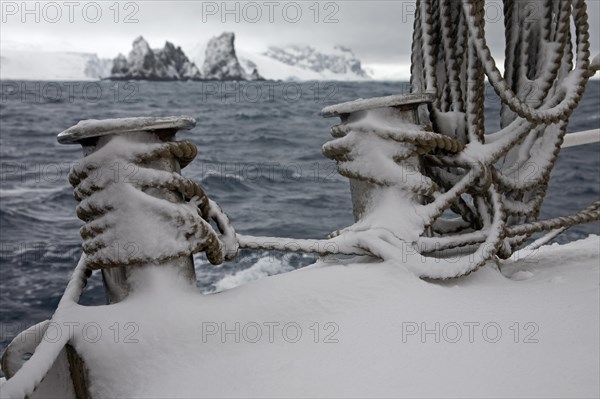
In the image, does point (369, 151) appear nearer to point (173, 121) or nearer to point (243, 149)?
point (173, 121)

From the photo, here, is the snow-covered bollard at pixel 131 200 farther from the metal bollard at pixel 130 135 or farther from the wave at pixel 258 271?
the wave at pixel 258 271

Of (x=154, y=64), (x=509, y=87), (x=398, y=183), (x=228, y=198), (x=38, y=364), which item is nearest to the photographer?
(x=38, y=364)

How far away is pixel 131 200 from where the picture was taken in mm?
1521

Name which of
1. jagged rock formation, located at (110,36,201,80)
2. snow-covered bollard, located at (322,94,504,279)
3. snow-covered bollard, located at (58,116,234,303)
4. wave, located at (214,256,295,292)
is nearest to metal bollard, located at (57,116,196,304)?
snow-covered bollard, located at (58,116,234,303)

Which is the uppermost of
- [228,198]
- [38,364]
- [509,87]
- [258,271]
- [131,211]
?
[509,87]

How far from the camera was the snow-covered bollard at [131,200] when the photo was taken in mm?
1518

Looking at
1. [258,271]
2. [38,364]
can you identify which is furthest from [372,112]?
[258,271]

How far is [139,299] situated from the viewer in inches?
60.1

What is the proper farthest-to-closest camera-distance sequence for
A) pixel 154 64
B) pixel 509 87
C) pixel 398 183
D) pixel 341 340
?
1. pixel 154 64
2. pixel 509 87
3. pixel 398 183
4. pixel 341 340

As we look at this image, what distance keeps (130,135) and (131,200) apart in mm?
178

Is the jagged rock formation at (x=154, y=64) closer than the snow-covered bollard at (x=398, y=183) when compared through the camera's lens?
No

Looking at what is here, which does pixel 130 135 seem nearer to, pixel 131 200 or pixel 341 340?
pixel 131 200

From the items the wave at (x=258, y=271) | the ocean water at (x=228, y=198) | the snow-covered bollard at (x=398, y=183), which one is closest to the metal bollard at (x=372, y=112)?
the snow-covered bollard at (x=398, y=183)

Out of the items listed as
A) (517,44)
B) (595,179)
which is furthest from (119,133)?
(595,179)
